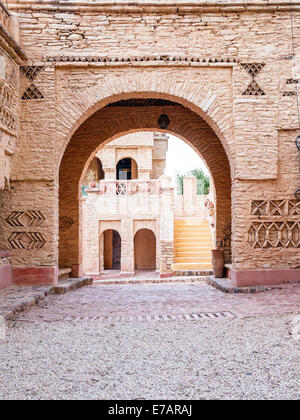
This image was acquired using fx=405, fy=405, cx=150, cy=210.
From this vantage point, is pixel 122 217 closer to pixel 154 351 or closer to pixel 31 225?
pixel 31 225

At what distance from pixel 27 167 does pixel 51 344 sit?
444 cm

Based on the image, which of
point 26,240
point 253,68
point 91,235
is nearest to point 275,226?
point 253,68

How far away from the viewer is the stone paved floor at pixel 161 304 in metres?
5.79

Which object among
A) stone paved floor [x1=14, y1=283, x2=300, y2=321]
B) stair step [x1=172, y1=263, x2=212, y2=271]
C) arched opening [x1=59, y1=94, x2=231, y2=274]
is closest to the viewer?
stone paved floor [x1=14, y1=283, x2=300, y2=321]

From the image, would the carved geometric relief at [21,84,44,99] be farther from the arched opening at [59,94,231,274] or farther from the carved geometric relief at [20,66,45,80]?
the arched opening at [59,94,231,274]

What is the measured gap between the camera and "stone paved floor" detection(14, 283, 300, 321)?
5793 mm

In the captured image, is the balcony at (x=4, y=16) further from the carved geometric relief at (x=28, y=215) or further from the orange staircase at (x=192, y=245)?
the orange staircase at (x=192, y=245)

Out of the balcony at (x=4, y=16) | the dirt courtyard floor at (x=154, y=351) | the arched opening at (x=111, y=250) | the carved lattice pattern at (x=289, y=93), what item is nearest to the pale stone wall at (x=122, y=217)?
the arched opening at (x=111, y=250)

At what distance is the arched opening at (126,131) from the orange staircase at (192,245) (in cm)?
447

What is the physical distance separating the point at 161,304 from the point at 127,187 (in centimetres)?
1331

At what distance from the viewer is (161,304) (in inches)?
262

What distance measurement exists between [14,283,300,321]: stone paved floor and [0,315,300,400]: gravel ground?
2.01 ft

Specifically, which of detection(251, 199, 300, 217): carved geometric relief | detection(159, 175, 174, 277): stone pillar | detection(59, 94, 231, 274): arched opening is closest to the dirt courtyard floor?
detection(251, 199, 300, 217): carved geometric relief
